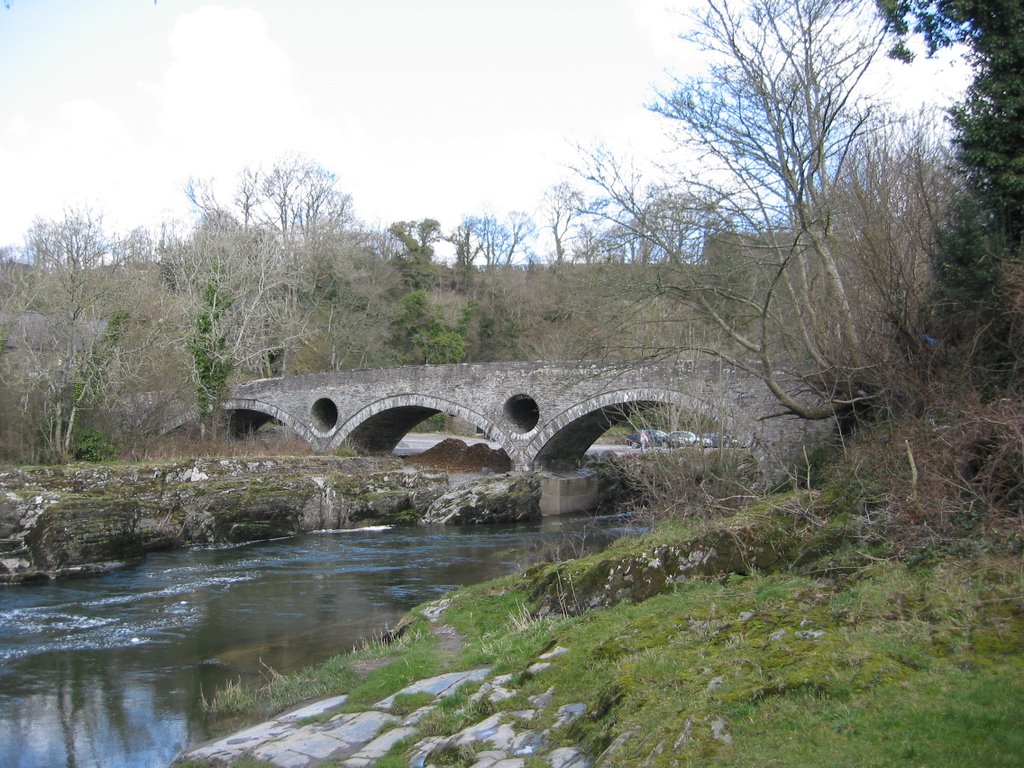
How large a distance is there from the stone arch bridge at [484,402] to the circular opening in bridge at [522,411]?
0.03 metres

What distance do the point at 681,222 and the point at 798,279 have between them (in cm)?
210

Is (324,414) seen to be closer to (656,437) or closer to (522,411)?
(522,411)

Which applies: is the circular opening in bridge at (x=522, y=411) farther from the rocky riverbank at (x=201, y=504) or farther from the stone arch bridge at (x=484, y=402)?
the rocky riverbank at (x=201, y=504)

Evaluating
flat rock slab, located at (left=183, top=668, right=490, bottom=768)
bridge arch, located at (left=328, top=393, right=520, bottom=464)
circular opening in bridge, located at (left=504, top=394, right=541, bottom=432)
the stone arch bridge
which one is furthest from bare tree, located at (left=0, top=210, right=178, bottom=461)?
flat rock slab, located at (left=183, top=668, right=490, bottom=768)

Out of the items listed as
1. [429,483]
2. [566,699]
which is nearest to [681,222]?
[566,699]

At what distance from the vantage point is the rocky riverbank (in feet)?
47.3

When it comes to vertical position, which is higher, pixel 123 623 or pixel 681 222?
pixel 681 222

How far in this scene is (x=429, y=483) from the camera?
73.2 ft

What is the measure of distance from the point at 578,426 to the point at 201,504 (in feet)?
34.5

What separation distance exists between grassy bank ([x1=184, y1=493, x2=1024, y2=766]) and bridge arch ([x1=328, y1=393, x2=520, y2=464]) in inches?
686

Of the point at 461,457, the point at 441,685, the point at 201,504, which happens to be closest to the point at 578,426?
the point at 461,457

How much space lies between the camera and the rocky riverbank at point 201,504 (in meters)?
14.4

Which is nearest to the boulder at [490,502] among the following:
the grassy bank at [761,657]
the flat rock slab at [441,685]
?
the grassy bank at [761,657]

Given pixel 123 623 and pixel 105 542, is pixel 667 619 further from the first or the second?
pixel 105 542
